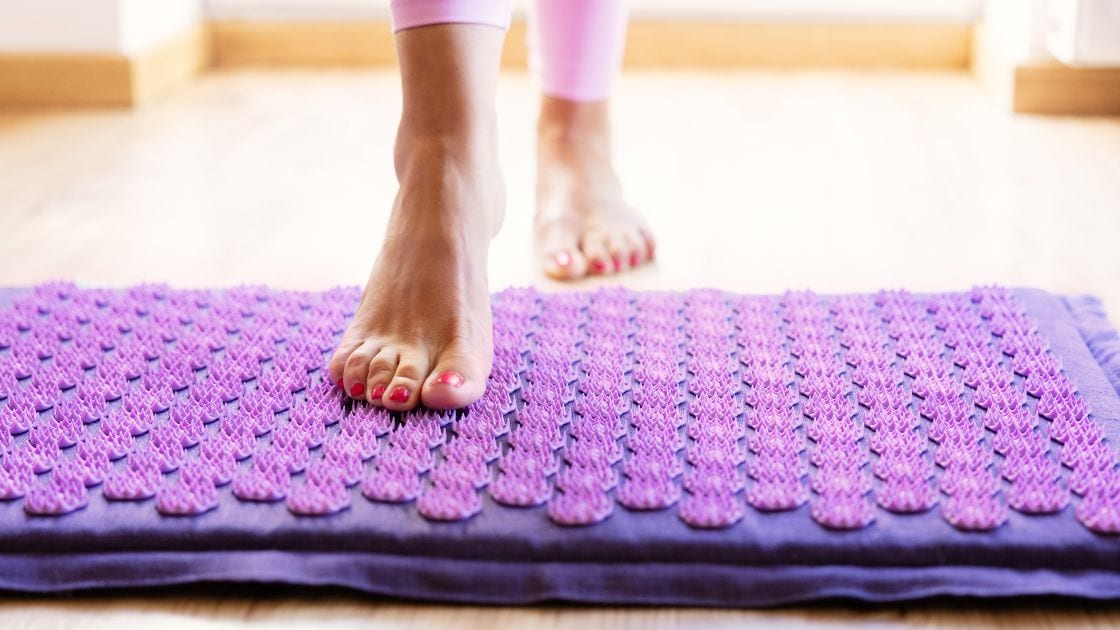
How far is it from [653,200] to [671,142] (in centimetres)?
36

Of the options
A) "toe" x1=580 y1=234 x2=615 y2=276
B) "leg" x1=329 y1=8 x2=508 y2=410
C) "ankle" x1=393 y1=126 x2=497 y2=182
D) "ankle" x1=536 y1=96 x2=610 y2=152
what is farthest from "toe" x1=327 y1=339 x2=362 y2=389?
"ankle" x1=536 y1=96 x2=610 y2=152

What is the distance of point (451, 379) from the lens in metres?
0.99

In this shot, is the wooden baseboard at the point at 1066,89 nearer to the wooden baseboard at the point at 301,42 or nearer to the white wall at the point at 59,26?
the wooden baseboard at the point at 301,42

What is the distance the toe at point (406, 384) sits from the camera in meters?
0.98

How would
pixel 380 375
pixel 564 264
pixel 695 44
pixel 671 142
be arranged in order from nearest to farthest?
pixel 380 375 < pixel 564 264 < pixel 671 142 < pixel 695 44

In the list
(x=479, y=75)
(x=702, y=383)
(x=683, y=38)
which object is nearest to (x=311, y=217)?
(x=479, y=75)

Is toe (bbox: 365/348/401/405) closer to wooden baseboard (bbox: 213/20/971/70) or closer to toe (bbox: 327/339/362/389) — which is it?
toe (bbox: 327/339/362/389)

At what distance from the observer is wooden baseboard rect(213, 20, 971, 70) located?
105 inches

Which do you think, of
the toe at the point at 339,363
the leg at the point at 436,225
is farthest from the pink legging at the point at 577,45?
the toe at the point at 339,363

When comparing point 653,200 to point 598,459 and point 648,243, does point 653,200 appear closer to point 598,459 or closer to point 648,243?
point 648,243

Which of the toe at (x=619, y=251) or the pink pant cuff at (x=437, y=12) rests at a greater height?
the pink pant cuff at (x=437, y=12)

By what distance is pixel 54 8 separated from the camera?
7.37 ft

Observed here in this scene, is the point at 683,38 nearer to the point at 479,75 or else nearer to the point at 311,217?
the point at 311,217

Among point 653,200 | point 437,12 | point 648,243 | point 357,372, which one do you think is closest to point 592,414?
point 357,372
